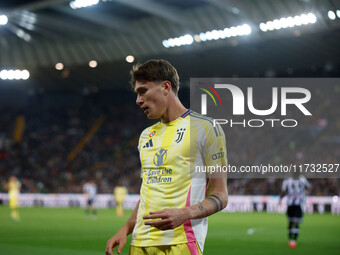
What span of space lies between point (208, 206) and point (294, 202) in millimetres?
13076

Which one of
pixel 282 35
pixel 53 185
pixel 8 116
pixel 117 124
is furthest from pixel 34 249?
pixel 8 116

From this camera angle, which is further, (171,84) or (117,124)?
(117,124)

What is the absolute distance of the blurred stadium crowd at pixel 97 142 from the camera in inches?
1533

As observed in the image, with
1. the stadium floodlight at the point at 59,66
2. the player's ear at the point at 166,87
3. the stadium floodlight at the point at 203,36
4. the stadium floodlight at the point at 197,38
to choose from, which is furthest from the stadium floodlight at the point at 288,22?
the player's ear at the point at 166,87

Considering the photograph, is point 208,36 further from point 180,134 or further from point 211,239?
point 180,134

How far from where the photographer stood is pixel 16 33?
35.6 meters

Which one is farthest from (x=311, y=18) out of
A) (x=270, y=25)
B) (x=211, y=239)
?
(x=211, y=239)


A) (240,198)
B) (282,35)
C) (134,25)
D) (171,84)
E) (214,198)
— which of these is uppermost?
(134,25)

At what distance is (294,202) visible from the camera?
53.1ft

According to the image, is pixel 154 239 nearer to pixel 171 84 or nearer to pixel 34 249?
pixel 171 84

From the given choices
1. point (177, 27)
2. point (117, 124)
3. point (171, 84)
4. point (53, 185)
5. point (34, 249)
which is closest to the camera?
point (171, 84)

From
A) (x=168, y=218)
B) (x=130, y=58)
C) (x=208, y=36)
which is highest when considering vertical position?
(x=130, y=58)

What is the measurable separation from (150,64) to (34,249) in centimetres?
1173

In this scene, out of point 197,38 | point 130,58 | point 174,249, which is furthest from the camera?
point 130,58
